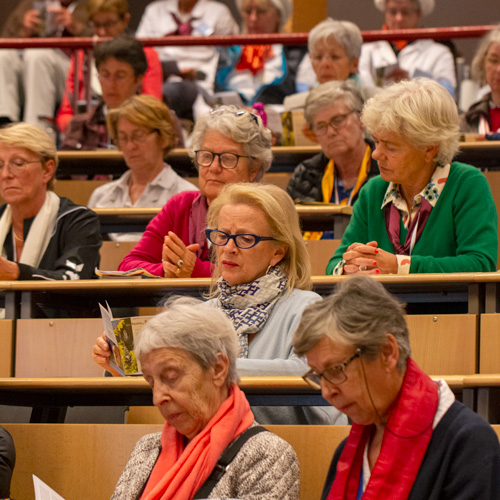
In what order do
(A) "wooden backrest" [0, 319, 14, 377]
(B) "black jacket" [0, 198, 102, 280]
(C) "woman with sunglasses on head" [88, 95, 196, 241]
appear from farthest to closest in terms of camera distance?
(C) "woman with sunglasses on head" [88, 95, 196, 241] → (B) "black jacket" [0, 198, 102, 280] → (A) "wooden backrest" [0, 319, 14, 377]

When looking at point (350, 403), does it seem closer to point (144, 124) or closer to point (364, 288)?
point (364, 288)

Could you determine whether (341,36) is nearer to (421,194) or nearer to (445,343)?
(421,194)

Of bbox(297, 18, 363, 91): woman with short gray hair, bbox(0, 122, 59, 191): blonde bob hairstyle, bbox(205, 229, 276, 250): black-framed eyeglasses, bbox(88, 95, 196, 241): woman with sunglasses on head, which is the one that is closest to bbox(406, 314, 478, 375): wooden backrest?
bbox(205, 229, 276, 250): black-framed eyeglasses

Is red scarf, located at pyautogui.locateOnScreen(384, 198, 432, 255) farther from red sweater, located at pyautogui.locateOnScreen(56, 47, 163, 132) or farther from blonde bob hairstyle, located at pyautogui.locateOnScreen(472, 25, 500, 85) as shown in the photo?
red sweater, located at pyautogui.locateOnScreen(56, 47, 163, 132)

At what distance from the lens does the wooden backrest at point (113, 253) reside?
343 cm

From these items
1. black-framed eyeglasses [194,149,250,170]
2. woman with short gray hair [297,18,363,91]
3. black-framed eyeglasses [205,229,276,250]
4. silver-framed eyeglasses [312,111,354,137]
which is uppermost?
woman with short gray hair [297,18,363,91]

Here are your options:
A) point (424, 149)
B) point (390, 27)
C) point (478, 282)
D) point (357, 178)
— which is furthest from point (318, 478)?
point (390, 27)

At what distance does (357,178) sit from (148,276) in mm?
1254

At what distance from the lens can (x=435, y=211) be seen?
8.75ft

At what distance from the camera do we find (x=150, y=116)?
3.81 meters

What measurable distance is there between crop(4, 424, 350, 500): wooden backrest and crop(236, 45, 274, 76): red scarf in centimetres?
355

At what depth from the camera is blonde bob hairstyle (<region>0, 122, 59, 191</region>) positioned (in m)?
3.17

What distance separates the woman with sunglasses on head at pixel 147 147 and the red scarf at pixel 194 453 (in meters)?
1.93

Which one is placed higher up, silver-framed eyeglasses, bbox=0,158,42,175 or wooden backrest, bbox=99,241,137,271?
silver-framed eyeglasses, bbox=0,158,42,175
